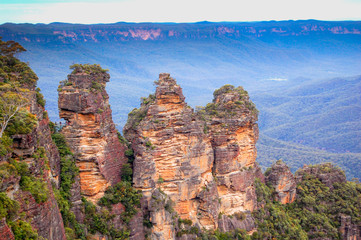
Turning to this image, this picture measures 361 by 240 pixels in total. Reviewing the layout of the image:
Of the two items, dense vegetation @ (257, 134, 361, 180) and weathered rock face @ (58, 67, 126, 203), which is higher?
weathered rock face @ (58, 67, 126, 203)

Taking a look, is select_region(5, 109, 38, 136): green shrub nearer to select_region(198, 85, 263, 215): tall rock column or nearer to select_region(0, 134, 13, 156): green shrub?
select_region(0, 134, 13, 156): green shrub

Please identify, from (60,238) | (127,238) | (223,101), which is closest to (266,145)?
(223,101)

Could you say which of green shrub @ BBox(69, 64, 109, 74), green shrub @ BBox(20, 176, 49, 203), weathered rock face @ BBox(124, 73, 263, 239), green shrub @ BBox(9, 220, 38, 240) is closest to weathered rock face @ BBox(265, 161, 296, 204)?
weathered rock face @ BBox(124, 73, 263, 239)

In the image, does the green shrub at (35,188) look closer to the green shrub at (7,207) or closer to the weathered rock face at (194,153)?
the green shrub at (7,207)

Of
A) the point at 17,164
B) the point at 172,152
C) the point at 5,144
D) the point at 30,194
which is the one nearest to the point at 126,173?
the point at 172,152

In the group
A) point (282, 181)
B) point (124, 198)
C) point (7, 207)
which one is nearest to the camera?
point (7, 207)

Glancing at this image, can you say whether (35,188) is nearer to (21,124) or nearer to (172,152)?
(21,124)
